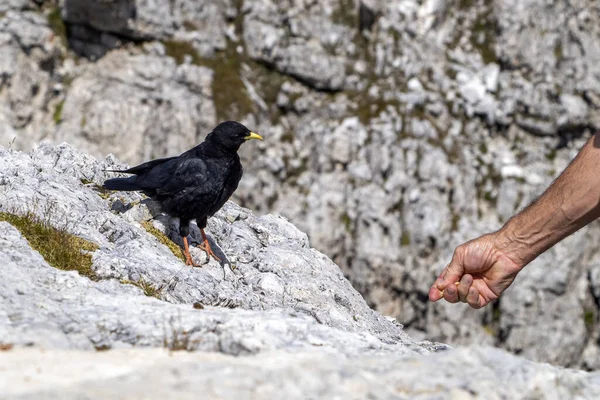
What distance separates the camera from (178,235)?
1127cm

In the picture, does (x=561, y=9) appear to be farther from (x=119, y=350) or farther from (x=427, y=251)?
(x=119, y=350)

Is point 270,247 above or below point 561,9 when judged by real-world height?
below

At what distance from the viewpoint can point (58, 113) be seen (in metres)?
34.7

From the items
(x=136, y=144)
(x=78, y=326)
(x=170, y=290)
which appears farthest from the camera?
(x=136, y=144)

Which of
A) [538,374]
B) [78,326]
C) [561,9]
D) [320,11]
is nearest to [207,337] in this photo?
[78,326]

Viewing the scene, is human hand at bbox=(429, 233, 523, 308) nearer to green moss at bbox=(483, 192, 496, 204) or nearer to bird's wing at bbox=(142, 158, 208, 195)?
bird's wing at bbox=(142, 158, 208, 195)

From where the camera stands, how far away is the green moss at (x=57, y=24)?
35.2 m

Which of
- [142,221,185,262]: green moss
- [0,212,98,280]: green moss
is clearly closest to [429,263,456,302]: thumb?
[0,212,98,280]: green moss

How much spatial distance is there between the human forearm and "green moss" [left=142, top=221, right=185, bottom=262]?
5.37 m

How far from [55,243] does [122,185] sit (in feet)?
7.60

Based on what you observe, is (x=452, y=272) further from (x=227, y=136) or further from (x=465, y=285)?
(x=227, y=136)

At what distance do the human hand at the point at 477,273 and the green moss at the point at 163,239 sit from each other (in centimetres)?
469

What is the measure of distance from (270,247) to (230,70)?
26.4 meters

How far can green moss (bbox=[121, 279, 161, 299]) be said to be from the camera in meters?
8.27
